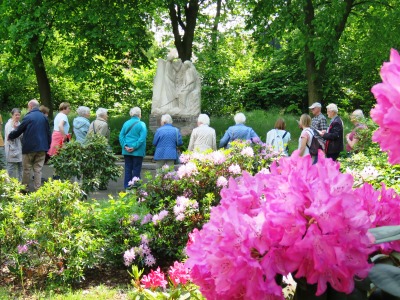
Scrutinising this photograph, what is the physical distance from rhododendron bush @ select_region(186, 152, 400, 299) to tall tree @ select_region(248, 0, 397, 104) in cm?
1778

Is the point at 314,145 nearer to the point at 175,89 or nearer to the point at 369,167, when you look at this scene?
the point at 369,167

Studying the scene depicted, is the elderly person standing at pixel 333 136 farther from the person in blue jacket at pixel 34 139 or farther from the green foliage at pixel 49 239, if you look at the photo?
the green foliage at pixel 49 239

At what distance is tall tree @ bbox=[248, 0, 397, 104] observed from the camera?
18594mm

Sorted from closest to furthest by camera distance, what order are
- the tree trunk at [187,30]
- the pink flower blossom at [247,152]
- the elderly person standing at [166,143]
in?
the pink flower blossom at [247,152]
the elderly person standing at [166,143]
the tree trunk at [187,30]

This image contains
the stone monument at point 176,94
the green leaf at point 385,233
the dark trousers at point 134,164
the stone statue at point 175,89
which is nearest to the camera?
the green leaf at point 385,233

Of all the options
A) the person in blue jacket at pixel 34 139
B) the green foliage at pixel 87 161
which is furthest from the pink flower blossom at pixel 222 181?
the person in blue jacket at pixel 34 139

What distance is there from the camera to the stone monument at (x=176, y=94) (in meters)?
19.5

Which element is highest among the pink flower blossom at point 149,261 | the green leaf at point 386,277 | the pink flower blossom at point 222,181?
the green leaf at point 386,277

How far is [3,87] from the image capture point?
99.1 ft

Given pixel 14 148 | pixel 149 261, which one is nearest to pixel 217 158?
pixel 149 261

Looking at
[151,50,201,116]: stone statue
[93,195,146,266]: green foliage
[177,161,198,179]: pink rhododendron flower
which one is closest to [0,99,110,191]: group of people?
[93,195,146,266]: green foliage

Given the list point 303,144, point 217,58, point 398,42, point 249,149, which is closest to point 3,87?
point 217,58

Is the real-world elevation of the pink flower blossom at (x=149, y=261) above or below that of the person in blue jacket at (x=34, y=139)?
below

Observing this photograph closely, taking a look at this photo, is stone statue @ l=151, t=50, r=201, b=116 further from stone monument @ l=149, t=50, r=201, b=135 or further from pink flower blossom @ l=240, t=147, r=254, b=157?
pink flower blossom @ l=240, t=147, r=254, b=157
